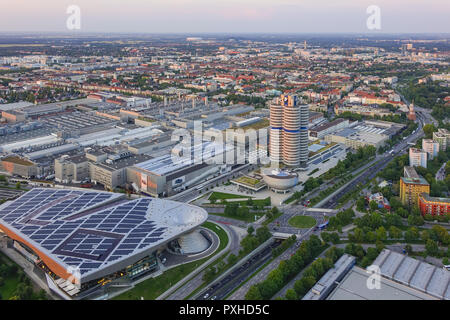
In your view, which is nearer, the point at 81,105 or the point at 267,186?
the point at 267,186

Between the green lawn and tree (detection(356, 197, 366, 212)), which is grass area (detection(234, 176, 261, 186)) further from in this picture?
tree (detection(356, 197, 366, 212))

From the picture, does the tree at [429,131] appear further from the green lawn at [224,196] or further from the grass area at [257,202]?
the green lawn at [224,196]

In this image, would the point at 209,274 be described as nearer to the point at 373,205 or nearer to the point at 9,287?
the point at 9,287

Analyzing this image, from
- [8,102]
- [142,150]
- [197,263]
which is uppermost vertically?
[8,102]

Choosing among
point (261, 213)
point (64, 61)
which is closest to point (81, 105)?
point (261, 213)

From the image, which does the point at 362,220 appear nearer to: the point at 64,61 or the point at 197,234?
the point at 197,234

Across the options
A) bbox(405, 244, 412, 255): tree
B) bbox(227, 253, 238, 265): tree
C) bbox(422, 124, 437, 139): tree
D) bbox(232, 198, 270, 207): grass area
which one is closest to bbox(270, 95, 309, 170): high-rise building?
bbox(232, 198, 270, 207): grass area

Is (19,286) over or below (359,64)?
below
